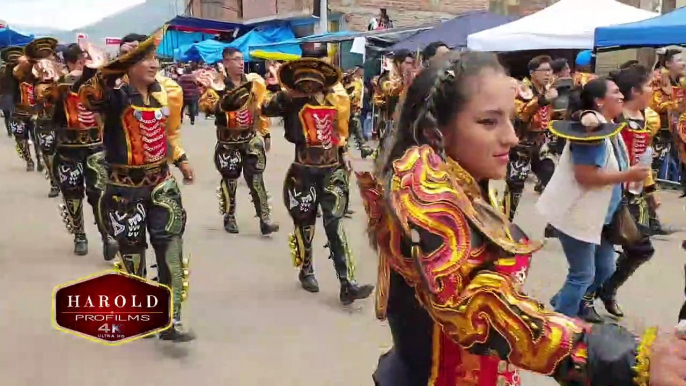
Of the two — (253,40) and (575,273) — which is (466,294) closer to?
(575,273)

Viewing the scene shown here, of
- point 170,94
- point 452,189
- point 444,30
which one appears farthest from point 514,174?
point 444,30

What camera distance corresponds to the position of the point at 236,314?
5.62m

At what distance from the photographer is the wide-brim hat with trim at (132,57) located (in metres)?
4.28

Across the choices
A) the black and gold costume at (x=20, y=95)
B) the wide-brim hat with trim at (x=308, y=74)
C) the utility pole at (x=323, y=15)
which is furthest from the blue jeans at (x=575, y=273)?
the utility pole at (x=323, y=15)

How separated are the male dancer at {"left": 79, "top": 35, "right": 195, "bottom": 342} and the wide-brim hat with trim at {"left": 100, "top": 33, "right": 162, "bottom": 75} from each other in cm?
1

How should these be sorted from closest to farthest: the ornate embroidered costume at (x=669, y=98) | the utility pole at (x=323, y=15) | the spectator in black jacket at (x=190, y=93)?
the ornate embroidered costume at (x=669, y=98)
the spectator in black jacket at (x=190, y=93)
the utility pole at (x=323, y=15)

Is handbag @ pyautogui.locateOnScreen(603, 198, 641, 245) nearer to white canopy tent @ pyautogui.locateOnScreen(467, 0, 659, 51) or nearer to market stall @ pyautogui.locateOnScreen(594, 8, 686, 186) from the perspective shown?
market stall @ pyautogui.locateOnScreen(594, 8, 686, 186)

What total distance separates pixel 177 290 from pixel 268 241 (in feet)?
10.7

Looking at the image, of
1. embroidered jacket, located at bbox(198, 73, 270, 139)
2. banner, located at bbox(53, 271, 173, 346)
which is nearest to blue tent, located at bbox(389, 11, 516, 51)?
embroidered jacket, located at bbox(198, 73, 270, 139)

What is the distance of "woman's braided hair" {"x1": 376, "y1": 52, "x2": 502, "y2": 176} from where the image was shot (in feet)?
5.62

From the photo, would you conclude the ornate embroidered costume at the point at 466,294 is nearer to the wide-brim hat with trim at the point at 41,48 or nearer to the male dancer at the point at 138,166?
the male dancer at the point at 138,166

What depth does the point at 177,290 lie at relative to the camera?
185 inches

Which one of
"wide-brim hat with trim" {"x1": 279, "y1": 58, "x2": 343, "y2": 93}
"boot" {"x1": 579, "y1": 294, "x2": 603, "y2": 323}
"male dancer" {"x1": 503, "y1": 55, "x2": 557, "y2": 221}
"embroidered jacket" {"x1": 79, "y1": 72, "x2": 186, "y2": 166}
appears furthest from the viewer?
"male dancer" {"x1": 503, "y1": 55, "x2": 557, "y2": 221}

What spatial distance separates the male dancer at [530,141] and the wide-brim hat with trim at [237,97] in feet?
8.90
